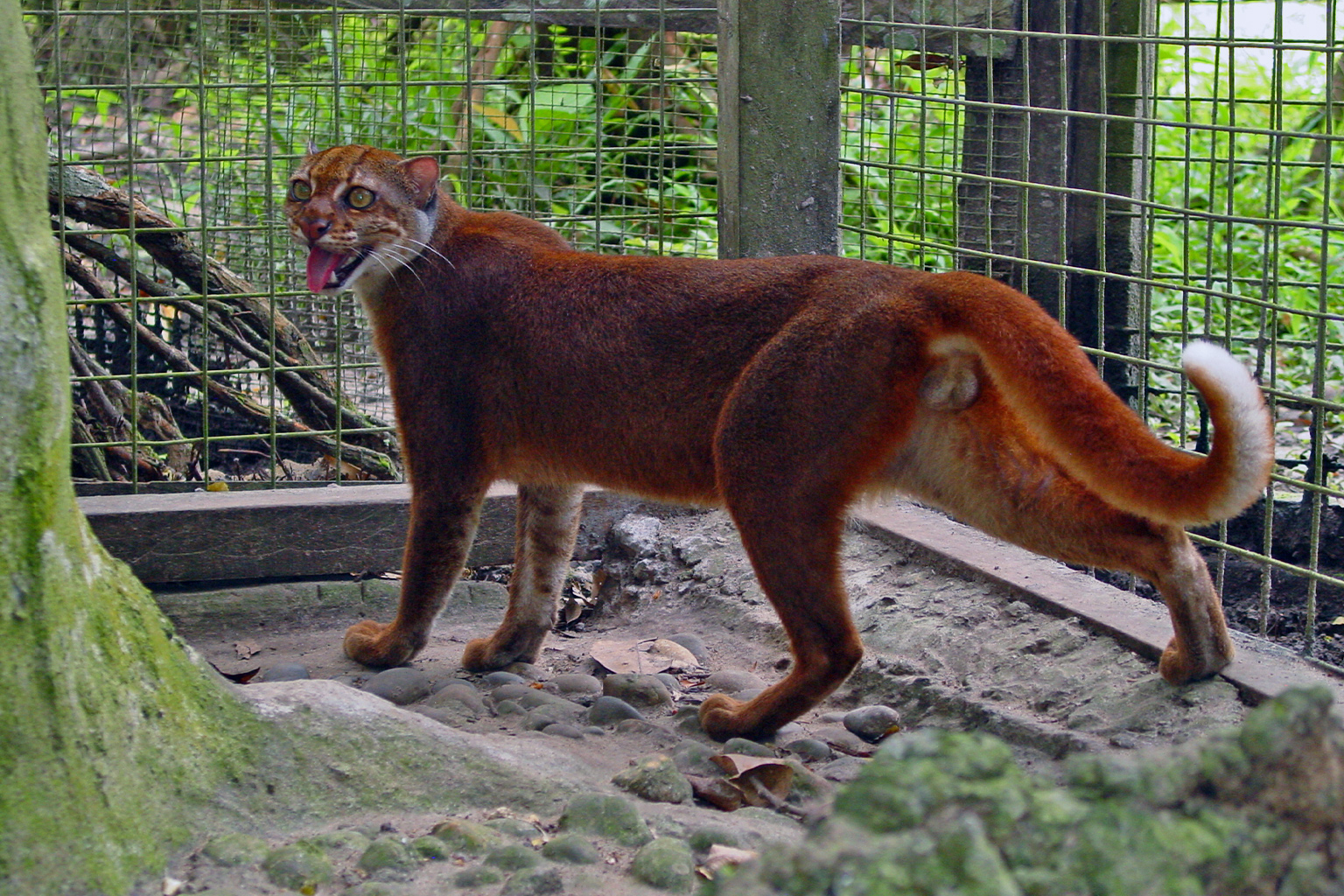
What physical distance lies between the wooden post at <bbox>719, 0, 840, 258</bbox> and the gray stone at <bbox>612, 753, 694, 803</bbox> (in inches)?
86.9

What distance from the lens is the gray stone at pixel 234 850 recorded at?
2.22 meters

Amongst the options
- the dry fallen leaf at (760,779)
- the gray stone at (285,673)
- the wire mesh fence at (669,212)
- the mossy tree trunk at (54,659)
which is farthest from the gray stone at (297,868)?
the wire mesh fence at (669,212)

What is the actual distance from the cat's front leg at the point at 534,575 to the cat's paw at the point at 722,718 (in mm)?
730

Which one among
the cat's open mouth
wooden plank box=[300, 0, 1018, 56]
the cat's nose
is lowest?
the cat's open mouth

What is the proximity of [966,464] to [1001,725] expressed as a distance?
616 millimetres

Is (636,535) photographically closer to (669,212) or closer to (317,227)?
(669,212)

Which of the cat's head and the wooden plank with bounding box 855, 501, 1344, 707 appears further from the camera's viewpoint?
the cat's head

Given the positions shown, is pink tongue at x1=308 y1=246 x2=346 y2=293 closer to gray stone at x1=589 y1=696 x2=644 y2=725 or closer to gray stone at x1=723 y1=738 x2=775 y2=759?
gray stone at x1=589 y1=696 x2=644 y2=725

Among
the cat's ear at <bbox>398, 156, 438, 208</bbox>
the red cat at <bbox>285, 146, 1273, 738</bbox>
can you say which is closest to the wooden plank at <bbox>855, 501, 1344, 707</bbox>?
the red cat at <bbox>285, 146, 1273, 738</bbox>

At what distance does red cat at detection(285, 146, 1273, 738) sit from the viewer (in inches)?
112

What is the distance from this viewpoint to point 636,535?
15.7 ft

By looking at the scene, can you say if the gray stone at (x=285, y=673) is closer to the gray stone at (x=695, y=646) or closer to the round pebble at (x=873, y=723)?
the gray stone at (x=695, y=646)

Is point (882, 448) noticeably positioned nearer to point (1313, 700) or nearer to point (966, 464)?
point (966, 464)

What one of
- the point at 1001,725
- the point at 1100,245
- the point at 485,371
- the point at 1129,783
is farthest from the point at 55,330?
the point at 1100,245
